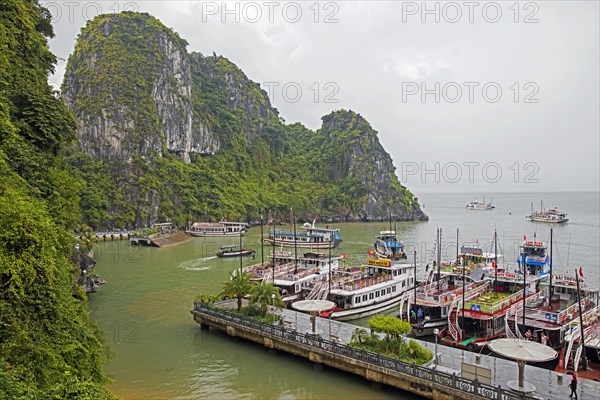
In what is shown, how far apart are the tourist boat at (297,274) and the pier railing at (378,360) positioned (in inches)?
205

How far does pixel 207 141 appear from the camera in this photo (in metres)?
134

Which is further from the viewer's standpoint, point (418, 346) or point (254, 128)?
point (254, 128)

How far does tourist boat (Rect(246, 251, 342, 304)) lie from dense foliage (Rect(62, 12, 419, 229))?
6229 cm

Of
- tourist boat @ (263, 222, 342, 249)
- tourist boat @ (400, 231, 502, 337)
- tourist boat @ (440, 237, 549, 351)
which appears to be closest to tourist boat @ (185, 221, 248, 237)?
tourist boat @ (263, 222, 342, 249)

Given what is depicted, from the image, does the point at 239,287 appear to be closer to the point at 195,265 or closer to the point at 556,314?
the point at 556,314

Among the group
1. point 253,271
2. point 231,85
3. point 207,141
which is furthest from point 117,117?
point 253,271

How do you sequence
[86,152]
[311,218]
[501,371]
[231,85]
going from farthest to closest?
[231,85] < [311,218] < [86,152] < [501,371]

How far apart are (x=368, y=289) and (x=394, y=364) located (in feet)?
40.8

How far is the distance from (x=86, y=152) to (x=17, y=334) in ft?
333

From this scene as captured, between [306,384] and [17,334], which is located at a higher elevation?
[17,334]

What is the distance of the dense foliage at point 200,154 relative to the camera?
101 m

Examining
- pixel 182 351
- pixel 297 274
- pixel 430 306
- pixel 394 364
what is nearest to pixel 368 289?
pixel 430 306

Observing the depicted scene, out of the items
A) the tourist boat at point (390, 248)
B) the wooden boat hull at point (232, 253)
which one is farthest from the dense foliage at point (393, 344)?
the wooden boat hull at point (232, 253)

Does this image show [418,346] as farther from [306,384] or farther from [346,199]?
[346,199]
